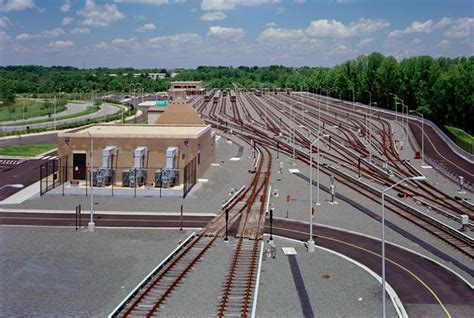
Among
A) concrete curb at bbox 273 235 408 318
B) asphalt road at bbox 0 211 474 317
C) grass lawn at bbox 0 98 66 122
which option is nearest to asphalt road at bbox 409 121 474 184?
asphalt road at bbox 0 211 474 317

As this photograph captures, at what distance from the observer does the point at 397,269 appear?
102 feet

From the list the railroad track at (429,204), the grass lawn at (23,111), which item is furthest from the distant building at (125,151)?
the grass lawn at (23,111)

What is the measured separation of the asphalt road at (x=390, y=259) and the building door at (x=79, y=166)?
461 inches

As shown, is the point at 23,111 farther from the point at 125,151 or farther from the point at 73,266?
the point at 73,266

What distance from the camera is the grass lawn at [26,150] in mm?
78000

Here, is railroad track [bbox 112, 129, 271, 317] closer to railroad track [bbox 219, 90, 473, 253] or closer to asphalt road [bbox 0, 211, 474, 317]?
asphalt road [bbox 0, 211, 474, 317]

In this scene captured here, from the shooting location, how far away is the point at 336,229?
132 feet

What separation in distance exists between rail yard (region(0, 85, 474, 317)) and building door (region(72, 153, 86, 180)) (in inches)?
315

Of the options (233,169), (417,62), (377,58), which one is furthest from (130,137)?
(377,58)

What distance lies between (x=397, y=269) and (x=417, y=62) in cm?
11549

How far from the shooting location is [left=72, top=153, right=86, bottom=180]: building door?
5631 cm

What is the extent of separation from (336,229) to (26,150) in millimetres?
56860

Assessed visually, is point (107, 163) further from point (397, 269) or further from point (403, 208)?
point (397, 269)

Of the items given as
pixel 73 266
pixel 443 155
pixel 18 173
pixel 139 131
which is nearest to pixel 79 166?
pixel 139 131
